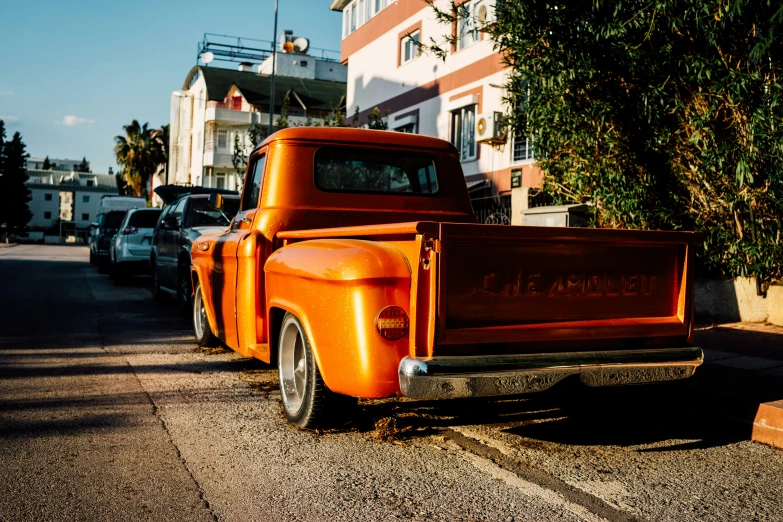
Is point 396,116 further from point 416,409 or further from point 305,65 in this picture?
point 305,65

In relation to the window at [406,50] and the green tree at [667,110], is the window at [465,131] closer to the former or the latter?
the window at [406,50]

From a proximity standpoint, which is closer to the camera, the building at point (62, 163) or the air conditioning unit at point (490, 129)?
the air conditioning unit at point (490, 129)

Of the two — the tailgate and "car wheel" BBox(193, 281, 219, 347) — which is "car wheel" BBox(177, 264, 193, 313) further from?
the tailgate

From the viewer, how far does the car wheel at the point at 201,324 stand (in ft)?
26.4

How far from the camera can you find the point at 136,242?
53.4 ft

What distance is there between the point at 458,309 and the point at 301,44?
57626 mm

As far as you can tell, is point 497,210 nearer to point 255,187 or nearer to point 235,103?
point 255,187

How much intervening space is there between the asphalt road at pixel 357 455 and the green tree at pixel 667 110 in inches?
142

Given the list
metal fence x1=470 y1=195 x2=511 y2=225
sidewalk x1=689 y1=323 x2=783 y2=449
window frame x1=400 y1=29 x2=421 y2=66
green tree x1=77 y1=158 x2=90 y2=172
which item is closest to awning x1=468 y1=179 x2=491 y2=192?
metal fence x1=470 y1=195 x2=511 y2=225

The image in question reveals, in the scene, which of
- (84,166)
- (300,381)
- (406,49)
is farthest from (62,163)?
(300,381)

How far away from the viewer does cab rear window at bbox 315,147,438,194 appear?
6.11 m

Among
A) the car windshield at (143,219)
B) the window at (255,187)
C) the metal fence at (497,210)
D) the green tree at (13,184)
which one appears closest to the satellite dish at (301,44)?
the green tree at (13,184)

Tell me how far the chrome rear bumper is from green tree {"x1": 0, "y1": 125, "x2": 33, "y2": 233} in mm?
80680

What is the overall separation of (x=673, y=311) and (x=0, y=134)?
80751 mm
